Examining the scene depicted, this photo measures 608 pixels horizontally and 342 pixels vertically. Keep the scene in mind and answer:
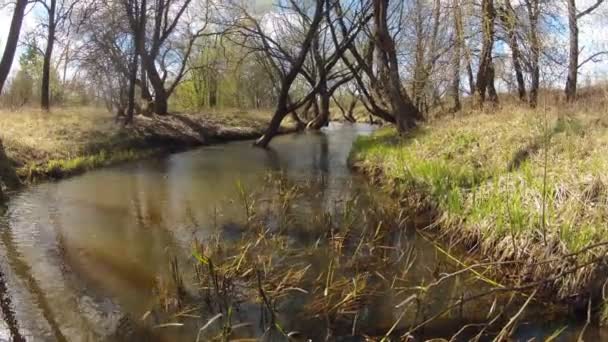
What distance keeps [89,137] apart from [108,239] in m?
10.9

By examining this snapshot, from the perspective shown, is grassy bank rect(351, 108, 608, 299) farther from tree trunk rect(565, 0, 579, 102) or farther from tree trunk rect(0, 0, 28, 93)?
tree trunk rect(0, 0, 28, 93)

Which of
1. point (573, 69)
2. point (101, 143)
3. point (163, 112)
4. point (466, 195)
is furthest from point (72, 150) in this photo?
point (573, 69)

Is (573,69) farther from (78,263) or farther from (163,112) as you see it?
(163,112)

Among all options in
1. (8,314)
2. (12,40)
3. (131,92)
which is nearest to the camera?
(8,314)

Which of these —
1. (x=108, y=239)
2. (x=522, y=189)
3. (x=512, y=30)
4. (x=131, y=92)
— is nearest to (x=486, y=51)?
(x=512, y=30)

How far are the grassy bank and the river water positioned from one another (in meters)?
0.67

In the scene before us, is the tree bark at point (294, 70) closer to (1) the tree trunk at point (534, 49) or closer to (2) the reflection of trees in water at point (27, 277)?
(1) the tree trunk at point (534, 49)

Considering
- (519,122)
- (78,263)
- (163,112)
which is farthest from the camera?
(163,112)

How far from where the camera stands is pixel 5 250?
6.49 m

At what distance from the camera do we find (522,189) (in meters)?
6.48

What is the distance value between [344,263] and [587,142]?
438 cm

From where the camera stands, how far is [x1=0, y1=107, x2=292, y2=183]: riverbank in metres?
12.7

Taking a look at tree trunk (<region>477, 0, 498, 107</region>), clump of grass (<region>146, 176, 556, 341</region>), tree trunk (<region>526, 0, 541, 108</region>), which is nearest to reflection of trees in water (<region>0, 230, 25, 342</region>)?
clump of grass (<region>146, 176, 556, 341</region>)

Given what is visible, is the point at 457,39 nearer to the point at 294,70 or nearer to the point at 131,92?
the point at 294,70
